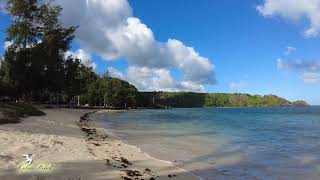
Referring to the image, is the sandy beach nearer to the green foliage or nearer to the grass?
the grass

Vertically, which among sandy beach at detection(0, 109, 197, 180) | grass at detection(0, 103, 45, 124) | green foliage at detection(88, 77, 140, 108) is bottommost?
sandy beach at detection(0, 109, 197, 180)

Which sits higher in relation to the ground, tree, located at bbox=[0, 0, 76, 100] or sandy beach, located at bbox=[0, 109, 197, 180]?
tree, located at bbox=[0, 0, 76, 100]

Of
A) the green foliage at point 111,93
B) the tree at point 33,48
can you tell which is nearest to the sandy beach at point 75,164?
the tree at point 33,48

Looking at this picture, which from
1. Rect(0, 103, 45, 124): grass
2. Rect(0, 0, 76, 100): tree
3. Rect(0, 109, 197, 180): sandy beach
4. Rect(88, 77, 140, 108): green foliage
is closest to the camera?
Rect(0, 109, 197, 180): sandy beach

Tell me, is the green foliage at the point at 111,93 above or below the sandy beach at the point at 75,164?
above

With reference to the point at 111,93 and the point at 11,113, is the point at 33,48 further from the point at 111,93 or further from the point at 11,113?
the point at 111,93

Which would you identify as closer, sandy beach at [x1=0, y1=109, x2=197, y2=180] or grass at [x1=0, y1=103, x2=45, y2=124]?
sandy beach at [x1=0, y1=109, x2=197, y2=180]

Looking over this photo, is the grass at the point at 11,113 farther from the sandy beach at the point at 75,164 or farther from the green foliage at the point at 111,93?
the green foliage at the point at 111,93

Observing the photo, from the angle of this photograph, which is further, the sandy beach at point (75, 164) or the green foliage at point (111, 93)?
the green foliage at point (111, 93)

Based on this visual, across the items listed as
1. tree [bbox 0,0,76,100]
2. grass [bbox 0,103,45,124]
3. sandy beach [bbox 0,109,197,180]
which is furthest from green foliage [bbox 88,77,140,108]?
sandy beach [bbox 0,109,197,180]

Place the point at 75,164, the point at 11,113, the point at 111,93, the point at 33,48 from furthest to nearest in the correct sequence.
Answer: the point at 111,93, the point at 33,48, the point at 11,113, the point at 75,164

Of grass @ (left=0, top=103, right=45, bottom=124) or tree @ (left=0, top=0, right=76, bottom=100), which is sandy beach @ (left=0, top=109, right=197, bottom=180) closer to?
grass @ (left=0, top=103, right=45, bottom=124)

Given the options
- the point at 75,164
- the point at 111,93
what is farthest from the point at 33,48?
the point at 111,93

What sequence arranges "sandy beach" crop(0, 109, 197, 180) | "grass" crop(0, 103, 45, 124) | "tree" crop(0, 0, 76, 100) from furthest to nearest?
"tree" crop(0, 0, 76, 100)
"grass" crop(0, 103, 45, 124)
"sandy beach" crop(0, 109, 197, 180)
